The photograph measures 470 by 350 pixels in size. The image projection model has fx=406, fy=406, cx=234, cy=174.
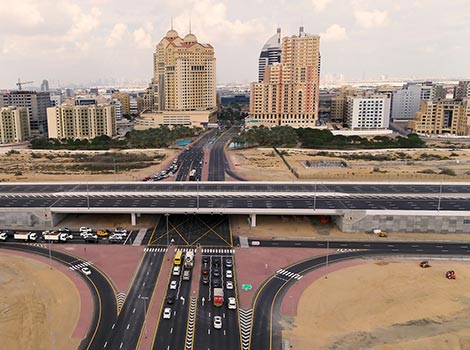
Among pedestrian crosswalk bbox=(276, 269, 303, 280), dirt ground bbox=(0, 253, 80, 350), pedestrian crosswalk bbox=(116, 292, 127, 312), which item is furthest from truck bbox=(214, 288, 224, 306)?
dirt ground bbox=(0, 253, 80, 350)

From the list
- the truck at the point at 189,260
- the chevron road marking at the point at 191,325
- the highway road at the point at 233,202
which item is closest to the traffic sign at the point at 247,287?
the chevron road marking at the point at 191,325

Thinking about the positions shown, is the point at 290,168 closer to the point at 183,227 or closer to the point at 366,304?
the point at 183,227

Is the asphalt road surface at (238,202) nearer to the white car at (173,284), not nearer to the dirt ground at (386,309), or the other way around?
the dirt ground at (386,309)

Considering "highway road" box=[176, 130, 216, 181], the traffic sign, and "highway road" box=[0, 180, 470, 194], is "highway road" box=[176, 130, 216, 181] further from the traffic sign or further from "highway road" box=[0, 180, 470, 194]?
the traffic sign

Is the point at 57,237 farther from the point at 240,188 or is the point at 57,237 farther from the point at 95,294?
the point at 240,188

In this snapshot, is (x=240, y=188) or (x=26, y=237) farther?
(x=240, y=188)

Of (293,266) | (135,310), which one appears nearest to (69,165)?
(135,310)
